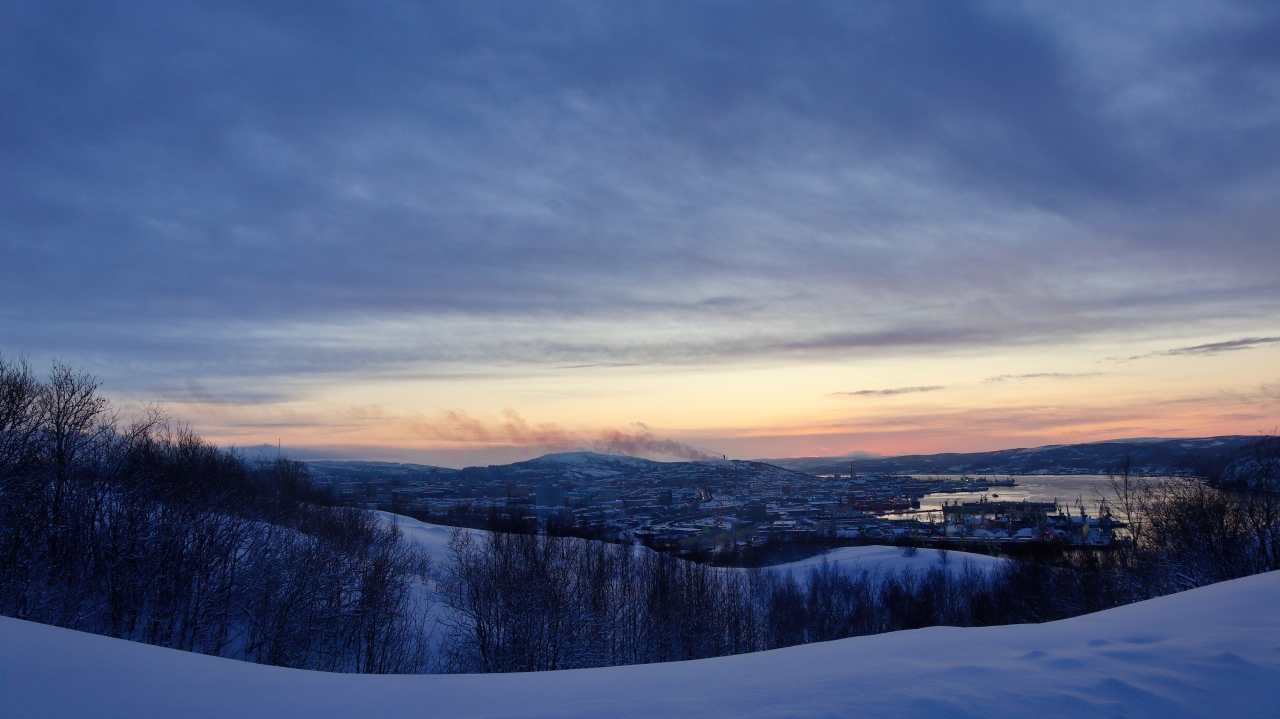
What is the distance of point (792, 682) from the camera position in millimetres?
6531

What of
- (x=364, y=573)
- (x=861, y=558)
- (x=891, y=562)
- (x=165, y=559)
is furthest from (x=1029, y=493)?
(x=165, y=559)

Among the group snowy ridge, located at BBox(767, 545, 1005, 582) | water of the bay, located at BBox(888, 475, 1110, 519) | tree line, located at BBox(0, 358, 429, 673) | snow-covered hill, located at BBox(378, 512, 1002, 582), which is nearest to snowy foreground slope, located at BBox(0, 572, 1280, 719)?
tree line, located at BBox(0, 358, 429, 673)

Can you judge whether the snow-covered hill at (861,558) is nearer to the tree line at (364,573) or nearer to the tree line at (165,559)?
the tree line at (364,573)

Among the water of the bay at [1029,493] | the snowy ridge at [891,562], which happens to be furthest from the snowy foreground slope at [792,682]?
the water of the bay at [1029,493]

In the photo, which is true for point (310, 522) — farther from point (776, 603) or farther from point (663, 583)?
point (776, 603)

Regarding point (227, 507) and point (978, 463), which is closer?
point (227, 507)

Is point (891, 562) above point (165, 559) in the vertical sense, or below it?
below

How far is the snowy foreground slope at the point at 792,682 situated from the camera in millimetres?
5492

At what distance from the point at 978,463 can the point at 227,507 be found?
14627 cm

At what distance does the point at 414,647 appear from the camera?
28516 millimetres

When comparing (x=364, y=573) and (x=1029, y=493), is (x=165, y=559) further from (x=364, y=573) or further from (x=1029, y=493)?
(x=1029, y=493)

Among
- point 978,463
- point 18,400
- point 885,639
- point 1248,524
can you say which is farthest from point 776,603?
point 978,463

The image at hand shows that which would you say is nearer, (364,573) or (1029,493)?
(364,573)

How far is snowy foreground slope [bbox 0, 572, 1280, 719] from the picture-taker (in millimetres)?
5492
